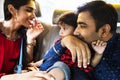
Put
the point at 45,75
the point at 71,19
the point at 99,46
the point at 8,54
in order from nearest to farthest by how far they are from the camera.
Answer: the point at 45,75
the point at 99,46
the point at 71,19
the point at 8,54

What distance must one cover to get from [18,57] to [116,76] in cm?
81

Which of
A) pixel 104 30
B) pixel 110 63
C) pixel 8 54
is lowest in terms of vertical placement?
pixel 8 54

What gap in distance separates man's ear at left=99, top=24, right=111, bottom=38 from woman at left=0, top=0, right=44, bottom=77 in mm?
629

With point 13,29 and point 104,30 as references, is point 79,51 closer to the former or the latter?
point 104,30

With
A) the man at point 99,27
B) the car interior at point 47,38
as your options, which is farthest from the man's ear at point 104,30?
the car interior at point 47,38

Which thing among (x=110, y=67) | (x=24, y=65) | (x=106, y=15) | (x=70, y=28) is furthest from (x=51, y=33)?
(x=110, y=67)

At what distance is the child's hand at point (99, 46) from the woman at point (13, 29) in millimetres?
653

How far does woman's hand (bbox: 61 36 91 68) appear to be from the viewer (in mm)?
1265

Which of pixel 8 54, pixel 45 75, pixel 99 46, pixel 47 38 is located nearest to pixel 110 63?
pixel 99 46

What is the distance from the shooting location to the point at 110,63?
1.29 meters

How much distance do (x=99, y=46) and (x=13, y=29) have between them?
0.75m

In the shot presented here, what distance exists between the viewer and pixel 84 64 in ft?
4.13

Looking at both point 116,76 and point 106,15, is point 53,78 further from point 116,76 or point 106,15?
point 106,15

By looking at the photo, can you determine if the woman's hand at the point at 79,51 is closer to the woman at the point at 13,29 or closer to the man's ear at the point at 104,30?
the man's ear at the point at 104,30
